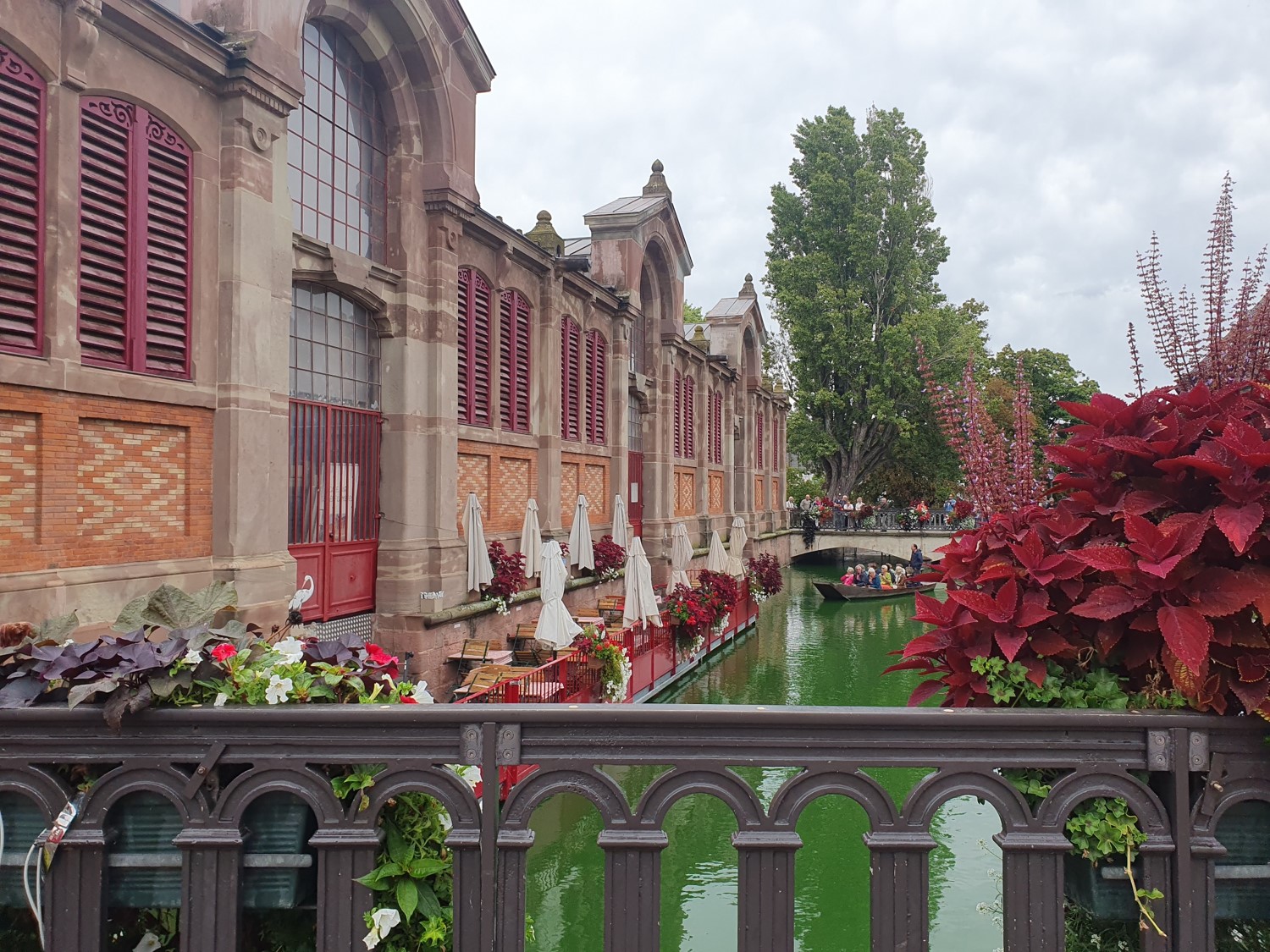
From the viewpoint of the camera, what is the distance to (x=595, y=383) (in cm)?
2072

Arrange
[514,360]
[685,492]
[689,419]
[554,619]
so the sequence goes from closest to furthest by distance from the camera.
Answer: [554,619] → [514,360] → [685,492] → [689,419]

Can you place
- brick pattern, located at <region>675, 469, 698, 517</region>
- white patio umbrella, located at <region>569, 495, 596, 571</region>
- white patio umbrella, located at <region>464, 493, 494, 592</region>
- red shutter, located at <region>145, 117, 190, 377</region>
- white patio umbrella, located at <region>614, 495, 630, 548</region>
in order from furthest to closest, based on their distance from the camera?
brick pattern, located at <region>675, 469, 698, 517</region>
white patio umbrella, located at <region>614, 495, 630, 548</region>
white patio umbrella, located at <region>569, 495, 596, 571</region>
white patio umbrella, located at <region>464, 493, 494, 592</region>
red shutter, located at <region>145, 117, 190, 377</region>

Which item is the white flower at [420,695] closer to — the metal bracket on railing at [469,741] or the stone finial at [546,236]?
the metal bracket on railing at [469,741]

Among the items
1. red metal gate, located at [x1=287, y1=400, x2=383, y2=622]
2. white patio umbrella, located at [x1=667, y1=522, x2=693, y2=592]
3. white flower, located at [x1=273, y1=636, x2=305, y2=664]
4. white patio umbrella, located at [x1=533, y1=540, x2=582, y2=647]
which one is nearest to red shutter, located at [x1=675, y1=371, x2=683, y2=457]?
white patio umbrella, located at [x1=667, y1=522, x2=693, y2=592]

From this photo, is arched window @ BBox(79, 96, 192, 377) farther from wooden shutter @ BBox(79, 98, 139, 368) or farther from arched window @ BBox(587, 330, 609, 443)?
arched window @ BBox(587, 330, 609, 443)

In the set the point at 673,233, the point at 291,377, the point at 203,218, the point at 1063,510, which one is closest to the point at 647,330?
the point at 673,233

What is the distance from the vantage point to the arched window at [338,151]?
37.7ft

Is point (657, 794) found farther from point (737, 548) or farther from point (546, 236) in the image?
A: point (737, 548)

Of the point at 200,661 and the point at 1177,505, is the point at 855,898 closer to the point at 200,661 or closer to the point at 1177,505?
the point at 1177,505

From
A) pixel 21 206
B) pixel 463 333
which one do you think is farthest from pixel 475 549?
pixel 21 206

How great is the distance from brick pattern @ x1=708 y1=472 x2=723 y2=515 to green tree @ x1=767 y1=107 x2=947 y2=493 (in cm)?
1242

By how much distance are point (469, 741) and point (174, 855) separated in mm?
932

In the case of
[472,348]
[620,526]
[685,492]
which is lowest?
[620,526]

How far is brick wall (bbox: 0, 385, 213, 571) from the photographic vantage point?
7188 mm
